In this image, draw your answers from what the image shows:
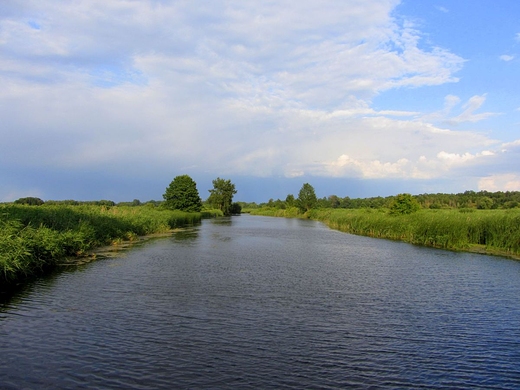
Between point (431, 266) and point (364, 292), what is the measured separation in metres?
7.12

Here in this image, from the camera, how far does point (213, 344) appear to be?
27.0 feet

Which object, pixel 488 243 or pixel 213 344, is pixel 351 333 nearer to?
pixel 213 344

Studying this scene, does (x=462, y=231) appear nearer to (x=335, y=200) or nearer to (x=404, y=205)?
(x=404, y=205)

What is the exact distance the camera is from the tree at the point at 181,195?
63.5 m

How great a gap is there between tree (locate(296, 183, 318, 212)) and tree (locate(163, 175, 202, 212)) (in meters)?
32.5

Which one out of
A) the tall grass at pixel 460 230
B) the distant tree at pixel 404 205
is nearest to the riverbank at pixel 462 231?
the tall grass at pixel 460 230

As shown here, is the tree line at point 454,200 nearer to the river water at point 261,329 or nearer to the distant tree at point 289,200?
the distant tree at point 289,200

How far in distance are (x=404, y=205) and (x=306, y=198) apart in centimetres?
5211

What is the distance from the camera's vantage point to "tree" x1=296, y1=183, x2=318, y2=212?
91.3 meters

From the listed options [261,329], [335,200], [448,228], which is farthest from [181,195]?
[335,200]

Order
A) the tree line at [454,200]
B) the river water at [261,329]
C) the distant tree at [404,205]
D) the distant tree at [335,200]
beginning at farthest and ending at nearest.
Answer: the distant tree at [335,200] < the tree line at [454,200] < the distant tree at [404,205] < the river water at [261,329]

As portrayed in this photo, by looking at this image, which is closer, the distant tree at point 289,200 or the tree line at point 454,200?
the tree line at point 454,200

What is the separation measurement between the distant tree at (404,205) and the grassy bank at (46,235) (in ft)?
85.3

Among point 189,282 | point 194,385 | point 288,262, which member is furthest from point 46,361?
point 288,262
